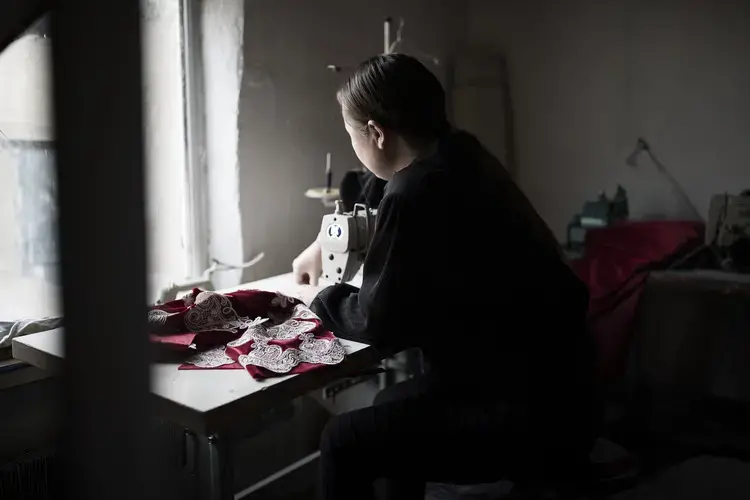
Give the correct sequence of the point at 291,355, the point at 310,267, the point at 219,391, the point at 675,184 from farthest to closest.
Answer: the point at 675,184
the point at 310,267
the point at 291,355
the point at 219,391

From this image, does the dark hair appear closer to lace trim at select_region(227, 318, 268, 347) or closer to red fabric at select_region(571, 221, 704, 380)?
lace trim at select_region(227, 318, 268, 347)

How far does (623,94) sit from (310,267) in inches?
68.8

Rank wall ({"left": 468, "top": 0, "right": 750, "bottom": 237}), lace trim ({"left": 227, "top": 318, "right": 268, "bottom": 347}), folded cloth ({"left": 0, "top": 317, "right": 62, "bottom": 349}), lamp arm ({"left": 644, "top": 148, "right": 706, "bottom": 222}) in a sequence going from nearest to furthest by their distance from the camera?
1. lace trim ({"left": 227, "top": 318, "right": 268, "bottom": 347})
2. folded cloth ({"left": 0, "top": 317, "right": 62, "bottom": 349})
3. wall ({"left": 468, "top": 0, "right": 750, "bottom": 237})
4. lamp arm ({"left": 644, "top": 148, "right": 706, "bottom": 222})

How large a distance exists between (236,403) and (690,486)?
5.02 feet

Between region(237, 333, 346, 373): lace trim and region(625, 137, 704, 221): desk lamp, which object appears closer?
region(237, 333, 346, 373): lace trim

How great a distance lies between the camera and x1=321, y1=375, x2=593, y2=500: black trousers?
3.98 ft

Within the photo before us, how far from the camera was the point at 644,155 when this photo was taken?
110 inches

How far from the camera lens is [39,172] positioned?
1.17 metres

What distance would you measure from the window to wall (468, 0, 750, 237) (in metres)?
1.62

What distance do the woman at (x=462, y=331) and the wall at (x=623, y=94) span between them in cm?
170

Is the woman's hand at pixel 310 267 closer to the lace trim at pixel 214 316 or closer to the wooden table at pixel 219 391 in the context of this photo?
the lace trim at pixel 214 316

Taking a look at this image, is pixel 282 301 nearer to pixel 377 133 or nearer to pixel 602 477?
pixel 377 133

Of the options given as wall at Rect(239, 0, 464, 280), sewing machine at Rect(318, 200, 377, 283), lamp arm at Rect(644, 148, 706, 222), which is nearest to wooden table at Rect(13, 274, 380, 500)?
sewing machine at Rect(318, 200, 377, 283)

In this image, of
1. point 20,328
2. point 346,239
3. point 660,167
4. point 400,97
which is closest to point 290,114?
point 346,239
